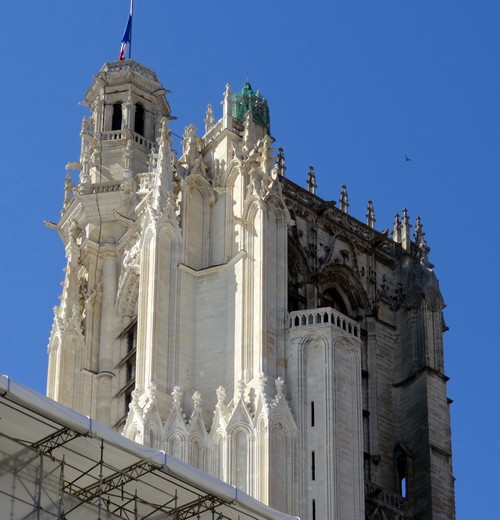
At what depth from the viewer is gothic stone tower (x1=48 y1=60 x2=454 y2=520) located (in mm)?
57031

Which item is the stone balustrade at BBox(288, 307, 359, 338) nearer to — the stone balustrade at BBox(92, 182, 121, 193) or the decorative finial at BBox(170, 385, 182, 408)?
the decorative finial at BBox(170, 385, 182, 408)

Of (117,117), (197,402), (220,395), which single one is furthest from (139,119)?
(197,402)

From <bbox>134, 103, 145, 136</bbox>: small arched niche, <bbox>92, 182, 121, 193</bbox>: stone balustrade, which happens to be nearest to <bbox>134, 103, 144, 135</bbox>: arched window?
<bbox>134, 103, 145, 136</bbox>: small arched niche

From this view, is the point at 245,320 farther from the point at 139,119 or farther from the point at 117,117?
the point at 117,117

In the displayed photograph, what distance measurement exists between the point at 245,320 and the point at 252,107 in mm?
15112

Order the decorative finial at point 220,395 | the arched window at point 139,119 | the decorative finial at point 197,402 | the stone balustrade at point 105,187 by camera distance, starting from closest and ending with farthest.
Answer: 1. the decorative finial at point 197,402
2. the decorative finial at point 220,395
3. the stone balustrade at point 105,187
4. the arched window at point 139,119

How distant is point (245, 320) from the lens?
59.1m

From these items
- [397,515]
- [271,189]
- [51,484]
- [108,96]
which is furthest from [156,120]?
[51,484]

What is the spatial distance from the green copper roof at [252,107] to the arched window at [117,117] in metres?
4.11

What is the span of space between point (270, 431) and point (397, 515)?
885 cm

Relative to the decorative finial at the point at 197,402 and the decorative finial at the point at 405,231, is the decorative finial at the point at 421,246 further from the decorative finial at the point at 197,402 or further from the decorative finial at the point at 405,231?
the decorative finial at the point at 197,402

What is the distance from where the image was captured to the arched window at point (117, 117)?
7144 centimetres

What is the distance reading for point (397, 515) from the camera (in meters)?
63.4

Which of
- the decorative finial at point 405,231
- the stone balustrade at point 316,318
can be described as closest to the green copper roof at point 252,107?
the decorative finial at point 405,231
